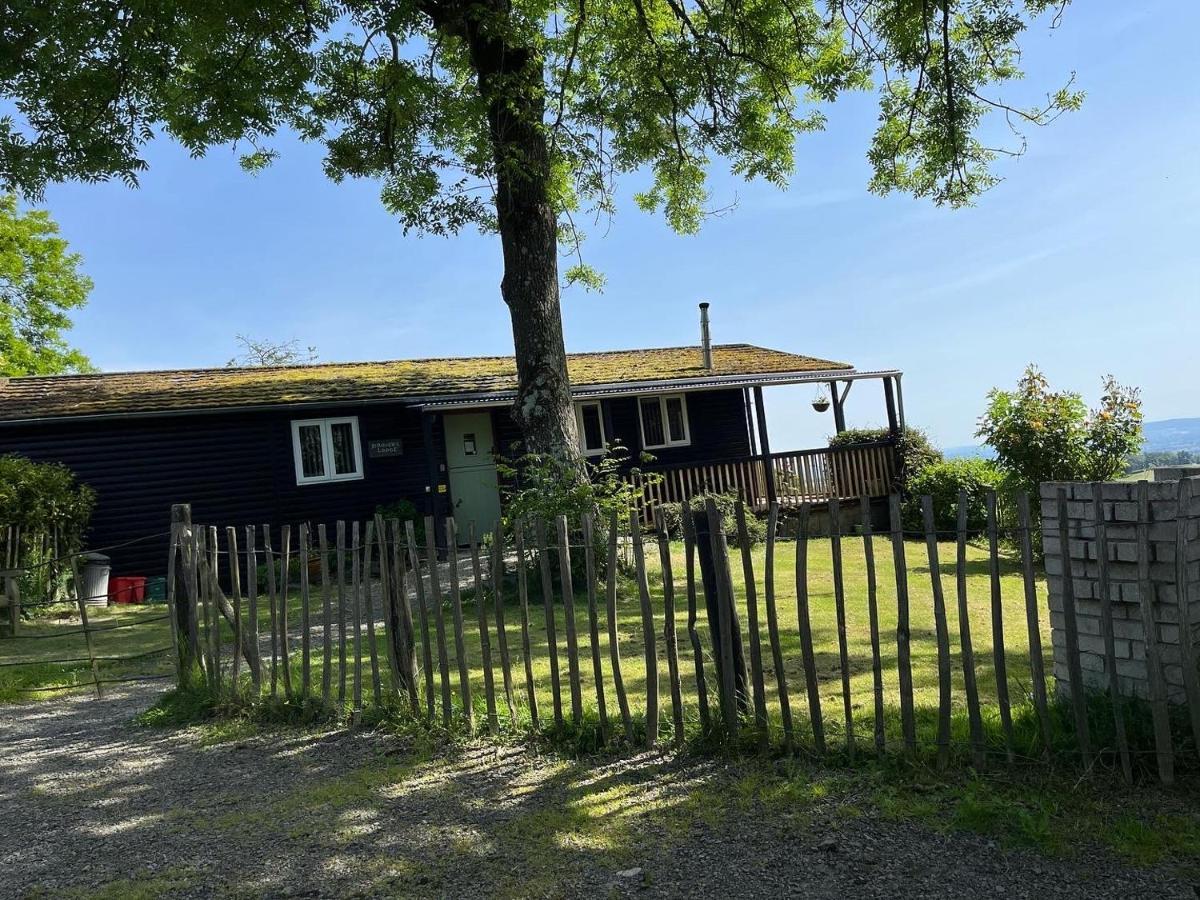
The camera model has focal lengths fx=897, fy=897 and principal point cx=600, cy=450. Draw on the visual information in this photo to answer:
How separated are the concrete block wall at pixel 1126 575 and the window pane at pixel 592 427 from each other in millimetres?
16698

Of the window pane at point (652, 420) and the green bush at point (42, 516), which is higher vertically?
the window pane at point (652, 420)

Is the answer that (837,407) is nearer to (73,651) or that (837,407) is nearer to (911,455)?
(911,455)

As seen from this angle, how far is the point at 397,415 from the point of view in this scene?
18516 mm

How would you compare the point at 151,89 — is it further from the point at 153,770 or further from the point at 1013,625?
the point at 1013,625

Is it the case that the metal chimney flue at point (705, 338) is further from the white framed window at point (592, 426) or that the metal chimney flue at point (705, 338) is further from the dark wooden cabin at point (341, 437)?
the white framed window at point (592, 426)

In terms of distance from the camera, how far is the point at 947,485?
17906 millimetres

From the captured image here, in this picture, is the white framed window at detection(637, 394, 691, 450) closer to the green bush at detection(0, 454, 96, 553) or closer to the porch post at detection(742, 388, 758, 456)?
the porch post at detection(742, 388, 758, 456)

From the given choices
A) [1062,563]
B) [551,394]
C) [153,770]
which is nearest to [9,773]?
[153,770]

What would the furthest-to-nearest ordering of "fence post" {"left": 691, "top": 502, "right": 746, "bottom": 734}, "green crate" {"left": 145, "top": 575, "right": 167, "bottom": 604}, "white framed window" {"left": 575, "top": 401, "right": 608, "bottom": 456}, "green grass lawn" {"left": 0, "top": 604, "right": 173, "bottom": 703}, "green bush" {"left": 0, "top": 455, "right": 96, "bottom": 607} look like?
1. "white framed window" {"left": 575, "top": 401, "right": 608, "bottom": 456}
2. "green crate" {"left": 145, "top": 575, "right": 167, "bottom": 604}
3. "green bush" {"left": 0, "top": 455, "right": 96, "bottom": 607}
4. "green grass lawn" {"left": 0, "top": 604, "right": 173, "bottom": 703}
5. "fence post" {"left": 691, "top": 502, "right": 746, "bottom": 734}

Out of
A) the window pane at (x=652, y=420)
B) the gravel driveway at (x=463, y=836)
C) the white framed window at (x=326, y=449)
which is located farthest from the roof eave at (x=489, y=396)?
the gravel driveway at (x=463, y=836)

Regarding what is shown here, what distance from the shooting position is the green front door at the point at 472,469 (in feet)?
63.3

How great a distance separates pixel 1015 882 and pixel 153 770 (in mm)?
5010

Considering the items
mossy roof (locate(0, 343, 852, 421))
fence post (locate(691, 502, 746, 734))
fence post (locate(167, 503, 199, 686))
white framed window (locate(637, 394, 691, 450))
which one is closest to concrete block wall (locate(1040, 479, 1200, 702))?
fence post (locate(691, 502, 746, 734))

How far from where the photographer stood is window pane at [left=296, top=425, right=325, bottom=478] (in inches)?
692
